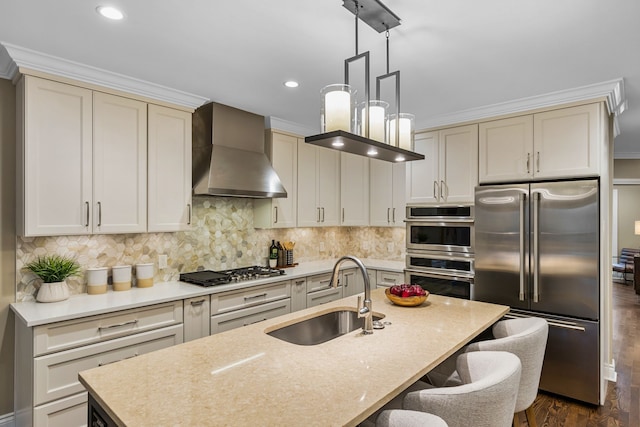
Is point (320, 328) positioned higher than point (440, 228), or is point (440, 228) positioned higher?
point (440, 228)

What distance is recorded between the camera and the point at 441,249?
3.72m

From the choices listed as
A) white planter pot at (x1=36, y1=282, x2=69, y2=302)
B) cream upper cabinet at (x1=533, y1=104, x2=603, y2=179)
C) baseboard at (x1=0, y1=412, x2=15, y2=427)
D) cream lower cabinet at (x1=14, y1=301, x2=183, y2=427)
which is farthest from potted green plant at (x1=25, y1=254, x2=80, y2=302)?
cream upper cabinet at (x1=533, y1=104, x2=603, y2=179)

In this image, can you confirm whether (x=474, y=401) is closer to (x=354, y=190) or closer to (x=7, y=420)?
(x=7, y=420)

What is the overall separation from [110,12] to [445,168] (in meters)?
3.04

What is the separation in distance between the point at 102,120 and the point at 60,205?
2.25 feet

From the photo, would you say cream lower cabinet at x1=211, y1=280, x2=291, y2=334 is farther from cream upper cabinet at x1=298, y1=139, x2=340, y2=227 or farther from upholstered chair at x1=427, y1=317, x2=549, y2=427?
upholstered chair at x1=427, y1=317, x2=549, y2=427

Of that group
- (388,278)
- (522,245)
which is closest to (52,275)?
(388,278)

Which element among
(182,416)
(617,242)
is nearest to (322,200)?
(182,416)

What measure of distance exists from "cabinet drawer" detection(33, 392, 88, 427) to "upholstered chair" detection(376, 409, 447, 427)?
6.70ft

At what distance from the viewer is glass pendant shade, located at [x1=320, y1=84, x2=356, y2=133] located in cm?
175

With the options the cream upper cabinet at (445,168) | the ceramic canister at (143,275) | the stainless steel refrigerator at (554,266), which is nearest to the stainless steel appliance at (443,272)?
the stainless steel refrigerator at (554,266)

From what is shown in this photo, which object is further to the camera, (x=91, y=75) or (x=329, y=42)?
(x=91, y=75)

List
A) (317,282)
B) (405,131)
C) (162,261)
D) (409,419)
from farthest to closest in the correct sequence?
(317,282), (162,261), (405,131), (409,419)

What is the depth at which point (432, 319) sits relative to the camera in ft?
7.36
